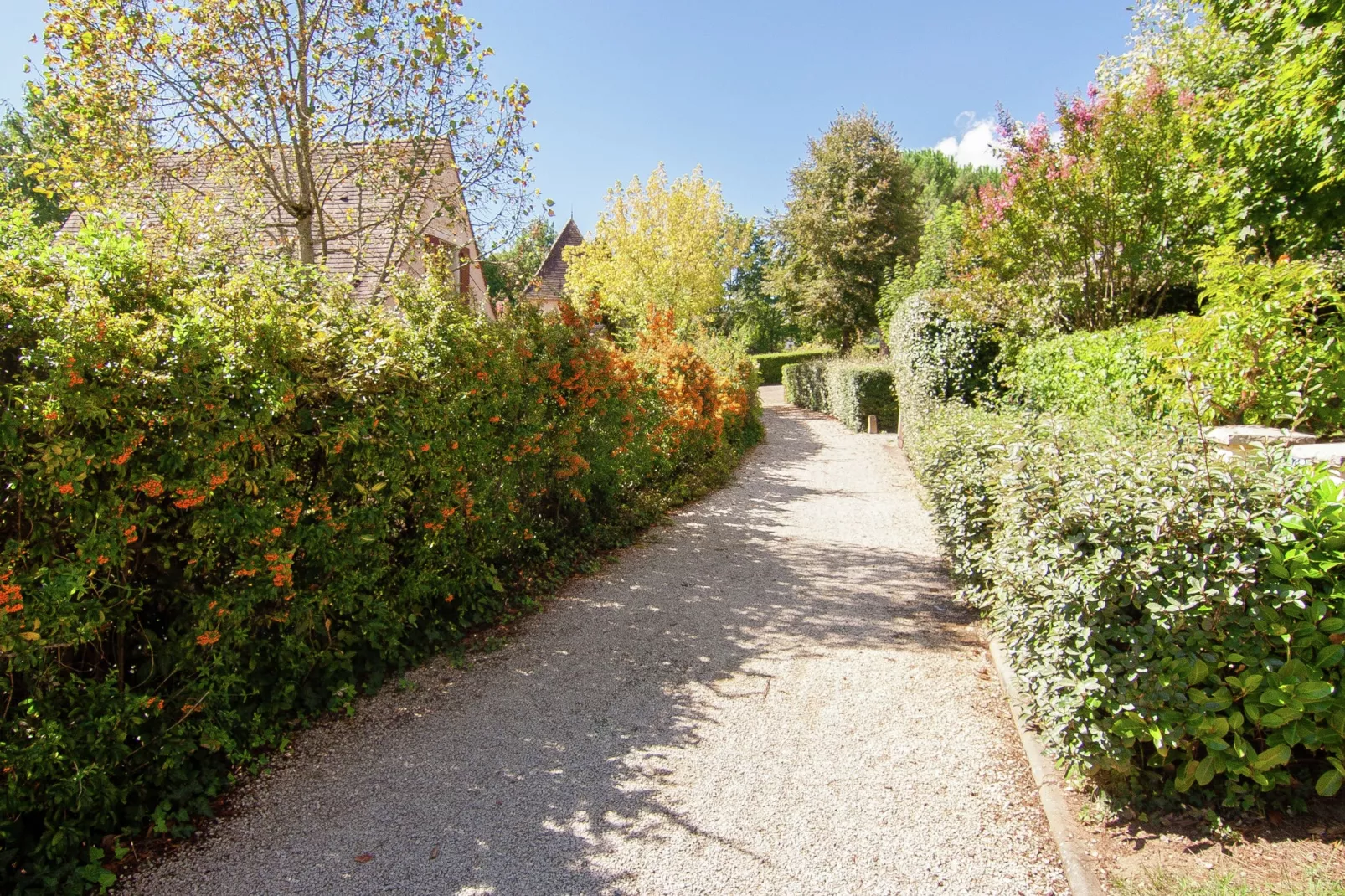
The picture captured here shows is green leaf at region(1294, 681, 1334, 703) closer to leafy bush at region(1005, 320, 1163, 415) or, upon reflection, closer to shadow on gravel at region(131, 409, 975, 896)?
shadow on gravel at region(131, 409, 975, 896)

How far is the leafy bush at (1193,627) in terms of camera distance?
2.55 meters

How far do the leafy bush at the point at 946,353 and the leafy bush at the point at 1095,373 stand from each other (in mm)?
2044

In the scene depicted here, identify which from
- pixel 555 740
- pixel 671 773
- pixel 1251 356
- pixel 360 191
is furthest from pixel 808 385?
pixel 671 773

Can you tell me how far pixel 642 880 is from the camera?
8.67ft

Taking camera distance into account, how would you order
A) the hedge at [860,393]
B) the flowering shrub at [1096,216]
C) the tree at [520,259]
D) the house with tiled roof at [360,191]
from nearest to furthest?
the house with tiled roof at [360,191]
the tree at [520,259]
the flowering shrub at [1096,216]
the hedge at [860,393]

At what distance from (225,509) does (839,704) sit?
127 inches

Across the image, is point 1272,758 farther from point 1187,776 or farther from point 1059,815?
point 1059,815

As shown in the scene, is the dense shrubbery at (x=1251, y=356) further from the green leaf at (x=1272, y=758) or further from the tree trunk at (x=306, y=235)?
the tree trunk at (x=306, y=235)

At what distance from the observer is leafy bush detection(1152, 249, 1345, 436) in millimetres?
4312

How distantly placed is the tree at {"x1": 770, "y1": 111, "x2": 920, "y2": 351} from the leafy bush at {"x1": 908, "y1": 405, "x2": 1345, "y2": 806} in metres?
25.4

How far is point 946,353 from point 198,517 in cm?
1039

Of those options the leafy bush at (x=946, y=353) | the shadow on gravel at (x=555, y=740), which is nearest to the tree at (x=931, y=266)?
the leafy bush at (x=946, y=353)

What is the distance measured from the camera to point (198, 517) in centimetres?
291

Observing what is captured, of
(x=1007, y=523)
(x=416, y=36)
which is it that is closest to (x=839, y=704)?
(x=1007, y=523)
